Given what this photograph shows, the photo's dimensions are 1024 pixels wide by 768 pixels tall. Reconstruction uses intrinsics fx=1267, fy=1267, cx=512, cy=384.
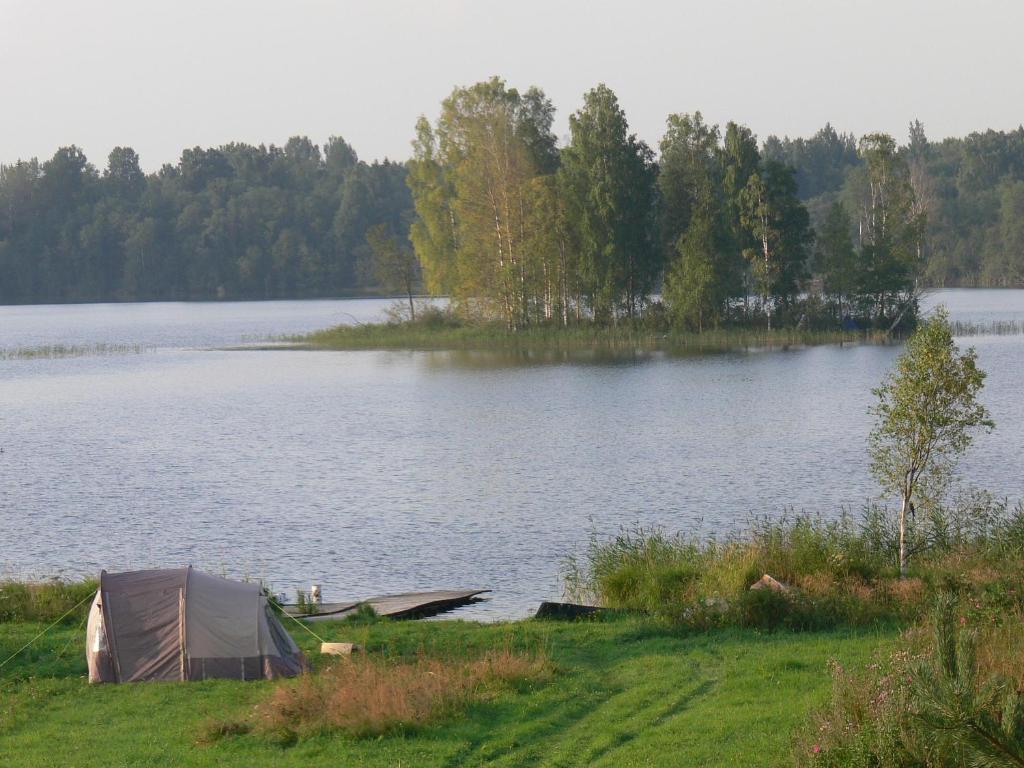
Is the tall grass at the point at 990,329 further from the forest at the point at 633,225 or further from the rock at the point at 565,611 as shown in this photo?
the rock at the point at 565,611

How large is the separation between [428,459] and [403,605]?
2403cm

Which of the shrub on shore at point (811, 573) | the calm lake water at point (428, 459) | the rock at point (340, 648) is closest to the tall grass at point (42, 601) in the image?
the calm lake water at point (428, 459)

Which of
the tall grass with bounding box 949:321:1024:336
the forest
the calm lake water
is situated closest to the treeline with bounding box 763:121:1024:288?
the tall grass with bounding box 949:321:1024:336

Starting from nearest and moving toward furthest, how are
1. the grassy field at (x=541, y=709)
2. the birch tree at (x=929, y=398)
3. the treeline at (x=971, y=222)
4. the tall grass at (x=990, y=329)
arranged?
the grassy field at (x=541, y=709) < the birch tree at (x=929, y=398) < the tall grass at (x=990, y=329) < the treeline at (x=971, y=222)

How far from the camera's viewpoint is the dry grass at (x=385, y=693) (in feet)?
49.7

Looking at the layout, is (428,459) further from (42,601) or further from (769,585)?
(769,585)

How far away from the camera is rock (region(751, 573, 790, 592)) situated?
1999cm

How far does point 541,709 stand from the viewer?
15.6 meters

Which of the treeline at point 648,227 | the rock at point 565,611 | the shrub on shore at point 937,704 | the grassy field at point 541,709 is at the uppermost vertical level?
the treeline at point 648,227

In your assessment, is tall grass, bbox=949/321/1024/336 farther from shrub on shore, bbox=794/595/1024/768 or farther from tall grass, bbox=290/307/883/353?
shrub on shore, bbox=794/595/1024/768

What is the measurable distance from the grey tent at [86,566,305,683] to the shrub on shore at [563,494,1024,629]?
6.35 metres

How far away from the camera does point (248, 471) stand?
150 ft

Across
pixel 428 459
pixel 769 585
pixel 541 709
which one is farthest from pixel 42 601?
pixel 428 459

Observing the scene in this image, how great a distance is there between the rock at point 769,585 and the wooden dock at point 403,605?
6.06 metres
